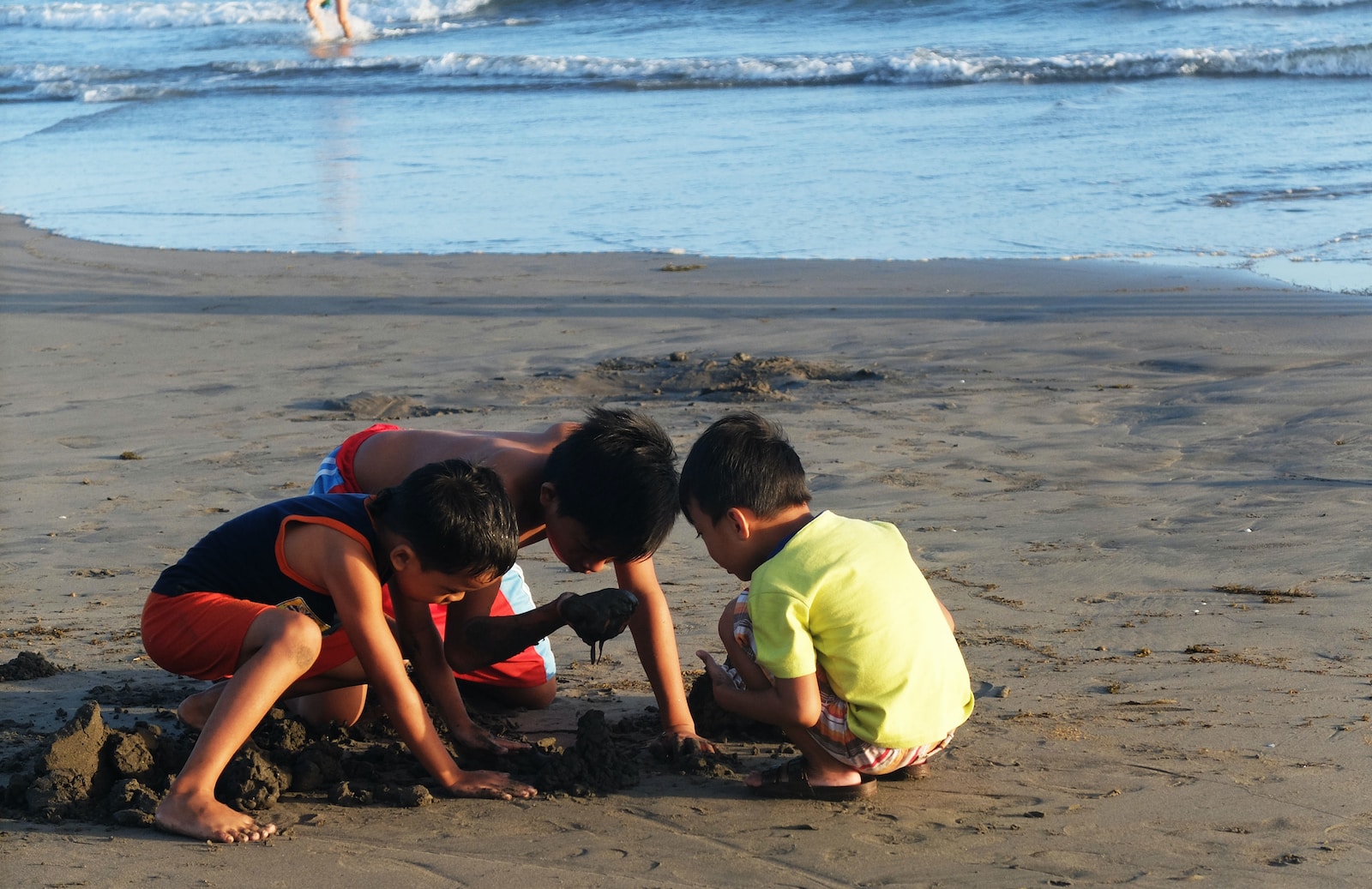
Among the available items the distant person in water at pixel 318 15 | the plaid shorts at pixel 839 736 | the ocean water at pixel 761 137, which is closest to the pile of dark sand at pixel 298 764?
the plaid shorts at pixel 839 736

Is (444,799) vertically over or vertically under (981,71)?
under

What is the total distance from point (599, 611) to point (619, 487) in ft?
0.93

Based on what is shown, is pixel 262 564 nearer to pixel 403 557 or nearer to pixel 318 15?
pixel 403 557

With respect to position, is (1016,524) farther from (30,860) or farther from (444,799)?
(30,860)

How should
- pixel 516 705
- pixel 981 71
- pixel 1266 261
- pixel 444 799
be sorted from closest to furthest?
pixel 444 799
pixel 516 705
pixel 1266 261
pixel 981 71

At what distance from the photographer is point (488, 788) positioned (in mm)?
2887

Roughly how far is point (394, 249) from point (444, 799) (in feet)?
26.4

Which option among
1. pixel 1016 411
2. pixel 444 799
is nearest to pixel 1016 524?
pixel 1016 411

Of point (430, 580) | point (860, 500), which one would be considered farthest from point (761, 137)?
point (430, 580)

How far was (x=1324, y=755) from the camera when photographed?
2.95 metres

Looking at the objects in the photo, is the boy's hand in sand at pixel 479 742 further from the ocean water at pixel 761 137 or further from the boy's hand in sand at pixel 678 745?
the ocean water at pixel 761 137

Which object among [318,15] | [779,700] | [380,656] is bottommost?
[779,700]

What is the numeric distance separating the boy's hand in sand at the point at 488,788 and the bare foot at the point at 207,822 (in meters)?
0.40

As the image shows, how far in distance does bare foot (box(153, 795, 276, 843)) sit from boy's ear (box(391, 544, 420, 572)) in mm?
580
